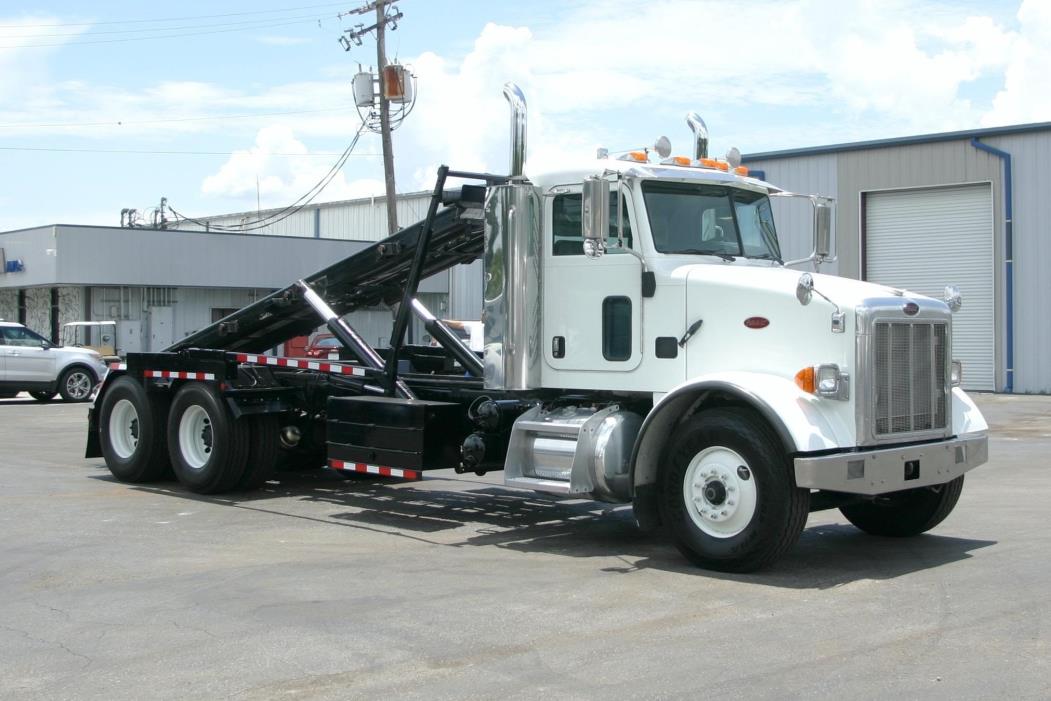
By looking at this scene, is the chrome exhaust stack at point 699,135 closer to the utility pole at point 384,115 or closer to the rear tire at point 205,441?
the rear tire at point 205,441

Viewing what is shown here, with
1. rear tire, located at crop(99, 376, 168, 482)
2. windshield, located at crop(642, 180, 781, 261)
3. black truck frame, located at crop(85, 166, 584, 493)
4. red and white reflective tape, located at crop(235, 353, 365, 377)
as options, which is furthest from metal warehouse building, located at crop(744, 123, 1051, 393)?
windshield, located at crop(642, 180, 781, 261)

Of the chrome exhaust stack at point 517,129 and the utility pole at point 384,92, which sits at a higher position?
the utility pole at point 384,92

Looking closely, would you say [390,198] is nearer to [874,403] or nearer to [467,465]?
[467,465]

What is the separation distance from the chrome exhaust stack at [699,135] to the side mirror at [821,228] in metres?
1.24

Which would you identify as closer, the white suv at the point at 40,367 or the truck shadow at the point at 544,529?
the truck shadow at the point at 544,529

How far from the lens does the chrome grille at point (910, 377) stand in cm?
833

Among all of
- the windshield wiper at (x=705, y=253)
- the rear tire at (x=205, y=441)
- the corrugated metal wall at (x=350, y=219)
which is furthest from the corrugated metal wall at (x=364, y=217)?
the windshield wiper at (x=705, y=253)

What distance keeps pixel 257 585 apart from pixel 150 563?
1.26 metres

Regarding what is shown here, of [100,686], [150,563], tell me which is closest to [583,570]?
[150,563]

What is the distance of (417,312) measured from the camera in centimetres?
1259

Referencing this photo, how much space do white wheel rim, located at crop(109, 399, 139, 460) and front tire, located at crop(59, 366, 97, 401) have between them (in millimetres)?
15278

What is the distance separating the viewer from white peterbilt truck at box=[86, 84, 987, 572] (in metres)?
8.17

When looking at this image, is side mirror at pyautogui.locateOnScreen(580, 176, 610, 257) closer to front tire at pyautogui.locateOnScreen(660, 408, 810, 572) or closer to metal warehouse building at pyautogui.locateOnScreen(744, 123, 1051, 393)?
front tire at pyautogui.locateOnScreen(660, 408, 810, 572)

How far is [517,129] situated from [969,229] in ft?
79.5
